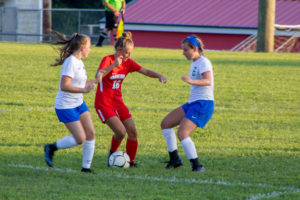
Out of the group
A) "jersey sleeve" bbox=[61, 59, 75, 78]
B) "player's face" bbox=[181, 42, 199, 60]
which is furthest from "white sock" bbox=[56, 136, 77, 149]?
"player's face" bbox=[181, 42, 199, 60]

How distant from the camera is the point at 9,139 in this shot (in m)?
8.80

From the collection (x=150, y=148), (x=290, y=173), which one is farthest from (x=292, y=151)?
(x=150, y=148)

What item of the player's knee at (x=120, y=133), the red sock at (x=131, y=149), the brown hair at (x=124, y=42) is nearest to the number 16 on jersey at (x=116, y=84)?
the brown hair at (x=124, y=42)

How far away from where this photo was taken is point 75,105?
691 centimetres

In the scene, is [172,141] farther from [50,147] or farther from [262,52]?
[262,52]

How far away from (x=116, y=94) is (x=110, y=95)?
0.09m

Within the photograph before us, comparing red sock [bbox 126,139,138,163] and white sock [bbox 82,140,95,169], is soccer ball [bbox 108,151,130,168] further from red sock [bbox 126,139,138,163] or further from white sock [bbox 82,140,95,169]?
white sock [bbox 82,140,95,169]

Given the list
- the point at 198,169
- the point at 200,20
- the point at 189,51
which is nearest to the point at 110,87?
the point at 189,51

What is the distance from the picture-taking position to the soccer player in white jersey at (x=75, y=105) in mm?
6797

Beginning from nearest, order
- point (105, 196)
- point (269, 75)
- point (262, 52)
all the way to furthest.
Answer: point (105, 196)
point (269, 75)
point (262, 52)

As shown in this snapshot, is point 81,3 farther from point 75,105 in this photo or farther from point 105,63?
point 75,105

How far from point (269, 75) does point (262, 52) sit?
7.86 meters

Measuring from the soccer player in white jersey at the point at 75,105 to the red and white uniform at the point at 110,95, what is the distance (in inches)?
13.4

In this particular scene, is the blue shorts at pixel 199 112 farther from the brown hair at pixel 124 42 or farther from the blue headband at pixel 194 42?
the brown hair at pixel 124 42
